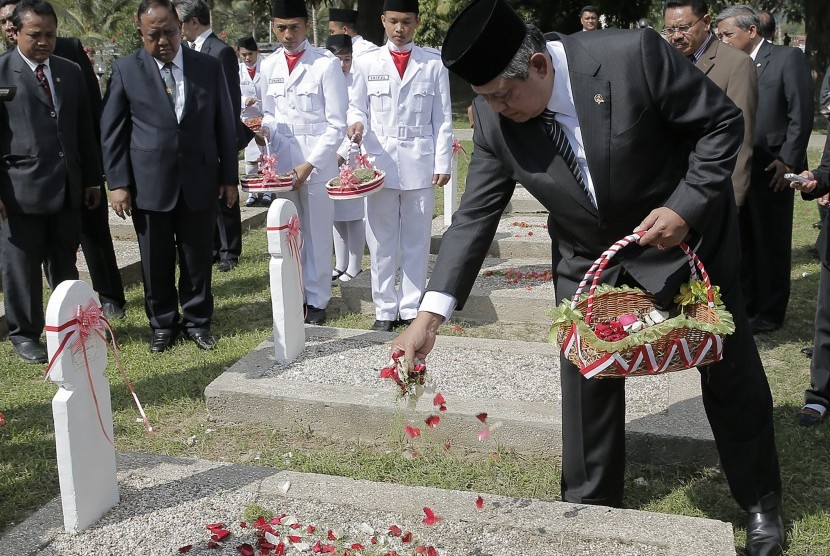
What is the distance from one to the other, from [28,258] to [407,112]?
9.42ft

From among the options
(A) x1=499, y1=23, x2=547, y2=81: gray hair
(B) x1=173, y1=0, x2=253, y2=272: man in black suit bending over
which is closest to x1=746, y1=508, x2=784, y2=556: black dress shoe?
(A) x1=499, y1=23, x2=547, y2=81: gray hair

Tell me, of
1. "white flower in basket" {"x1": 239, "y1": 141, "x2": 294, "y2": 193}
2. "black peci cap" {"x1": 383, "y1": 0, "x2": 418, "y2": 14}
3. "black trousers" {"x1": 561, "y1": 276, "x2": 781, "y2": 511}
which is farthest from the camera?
"white flower in basket" {"x1": 239, "y1": 141, "x2": 294, "y2": 193}

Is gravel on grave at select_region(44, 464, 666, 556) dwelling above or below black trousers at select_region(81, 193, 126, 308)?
below

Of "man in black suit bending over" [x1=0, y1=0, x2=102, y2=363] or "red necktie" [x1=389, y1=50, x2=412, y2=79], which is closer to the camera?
"man in black suit bending over" [x1=0, y1=0, x2=102, y2=363]

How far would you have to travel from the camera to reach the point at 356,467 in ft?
14.7

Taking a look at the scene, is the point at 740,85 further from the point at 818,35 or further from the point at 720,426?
the point at 818,35

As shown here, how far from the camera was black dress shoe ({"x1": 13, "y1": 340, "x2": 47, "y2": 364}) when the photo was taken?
19.9 feet

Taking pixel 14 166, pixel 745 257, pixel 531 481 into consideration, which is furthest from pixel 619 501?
pixel 14 166

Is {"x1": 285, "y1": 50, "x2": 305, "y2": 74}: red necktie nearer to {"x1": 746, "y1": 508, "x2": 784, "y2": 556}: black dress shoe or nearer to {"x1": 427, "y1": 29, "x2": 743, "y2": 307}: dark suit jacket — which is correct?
{"x1": 427, "y1": 29, "x2": 743, "y2": 307}: dark suit jacket

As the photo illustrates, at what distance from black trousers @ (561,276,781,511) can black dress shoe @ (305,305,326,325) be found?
358cm

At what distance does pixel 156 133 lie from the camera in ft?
19.5

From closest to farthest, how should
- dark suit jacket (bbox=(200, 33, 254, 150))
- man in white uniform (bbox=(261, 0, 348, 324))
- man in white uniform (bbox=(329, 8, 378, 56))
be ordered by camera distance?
man in white uniform (bbox=(261, 0, 348, 324)) → dark suit jacket (bbox=(200, 33, 254, 150)) → man in white uniform (bbox=(329, 8, 378, 56))

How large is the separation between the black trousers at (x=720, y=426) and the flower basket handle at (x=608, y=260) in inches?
10.7

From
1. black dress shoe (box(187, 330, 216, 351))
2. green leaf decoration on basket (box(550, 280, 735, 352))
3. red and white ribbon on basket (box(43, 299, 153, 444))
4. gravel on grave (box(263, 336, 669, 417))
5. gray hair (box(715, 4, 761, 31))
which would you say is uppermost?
gray hair (box(715, 4, 761, 31))
